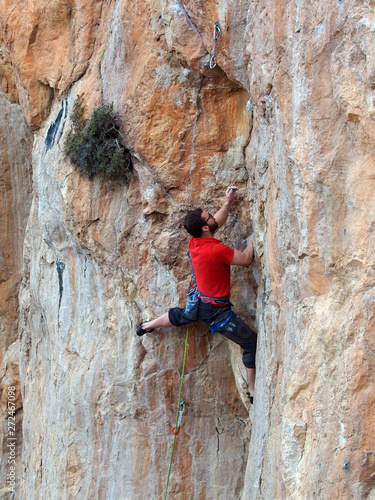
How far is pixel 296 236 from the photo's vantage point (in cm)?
405

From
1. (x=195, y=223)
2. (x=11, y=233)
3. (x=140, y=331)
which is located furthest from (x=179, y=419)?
(x=11, y=233)

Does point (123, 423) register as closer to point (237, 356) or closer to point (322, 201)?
point (237, 356)

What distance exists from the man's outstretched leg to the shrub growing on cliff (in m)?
1.72

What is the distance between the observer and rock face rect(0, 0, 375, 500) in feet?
11.3

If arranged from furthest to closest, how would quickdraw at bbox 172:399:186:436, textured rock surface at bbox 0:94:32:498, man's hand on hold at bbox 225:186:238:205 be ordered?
1. textured rock surface at bbox 0:94:32:498
2. quickdraw at bbox 172:399:186:436
3. man's hand on hold at bbox 225:186:238:205

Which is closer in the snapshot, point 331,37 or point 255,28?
point 331,37

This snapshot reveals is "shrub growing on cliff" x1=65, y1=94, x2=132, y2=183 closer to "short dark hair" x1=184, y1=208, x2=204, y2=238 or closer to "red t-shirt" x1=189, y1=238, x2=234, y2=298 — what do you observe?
"short dark hair" x1=184, y1=208, x2=204, y2=238

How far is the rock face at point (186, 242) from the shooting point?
345 cm

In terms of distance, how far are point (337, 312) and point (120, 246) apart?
3.44 meters

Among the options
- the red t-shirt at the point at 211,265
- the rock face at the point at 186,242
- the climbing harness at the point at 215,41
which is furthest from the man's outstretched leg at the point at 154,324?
the climbing harness at the point at 215,41

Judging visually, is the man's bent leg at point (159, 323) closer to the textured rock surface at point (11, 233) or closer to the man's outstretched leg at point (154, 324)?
the man's outstretched leg at point (154, 324)

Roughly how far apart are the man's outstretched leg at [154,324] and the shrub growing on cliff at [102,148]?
1.72 meters

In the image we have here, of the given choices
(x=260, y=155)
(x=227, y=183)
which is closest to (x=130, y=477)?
(x=227, y=183)

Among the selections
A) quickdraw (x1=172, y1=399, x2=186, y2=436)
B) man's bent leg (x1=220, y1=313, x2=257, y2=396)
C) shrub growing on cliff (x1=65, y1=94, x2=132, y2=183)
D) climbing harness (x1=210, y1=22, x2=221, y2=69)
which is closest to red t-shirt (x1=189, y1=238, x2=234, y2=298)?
man's bent leg (x1=220, y1=313, x2=257, y2=396)
